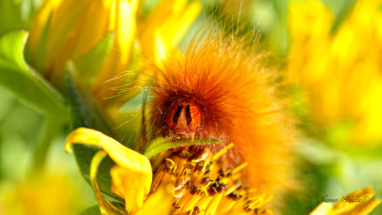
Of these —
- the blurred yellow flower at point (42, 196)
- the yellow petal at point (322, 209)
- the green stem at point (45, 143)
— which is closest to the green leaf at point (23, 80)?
the green stem at point (45, 143)

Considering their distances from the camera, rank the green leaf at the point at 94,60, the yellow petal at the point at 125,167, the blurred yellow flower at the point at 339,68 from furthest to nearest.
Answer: the blurred yellow flower at the point at 339,68
the green leaf at the point at 94,60
the yellow petal at the point at 125,167

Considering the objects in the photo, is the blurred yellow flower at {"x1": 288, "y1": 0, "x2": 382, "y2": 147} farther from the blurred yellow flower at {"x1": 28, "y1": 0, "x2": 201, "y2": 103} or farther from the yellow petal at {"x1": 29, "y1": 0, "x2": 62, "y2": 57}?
the yellow petal at {"x1": 29, "y1": 0, "x2": 62, "y2": 57}

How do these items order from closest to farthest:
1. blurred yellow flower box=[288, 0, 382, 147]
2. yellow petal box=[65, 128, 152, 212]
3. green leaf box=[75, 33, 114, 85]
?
1. yellow petal box=[65, 128, 152, 212]
2. green leaf box=[75, 33, 114, 85]
3. blurred yellow flower box=[288, 0, 382, 147]

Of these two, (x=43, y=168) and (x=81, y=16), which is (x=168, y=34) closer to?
(x=81, y=16)

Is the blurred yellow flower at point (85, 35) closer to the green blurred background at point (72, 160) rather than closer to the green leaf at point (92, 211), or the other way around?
the green blurred background at point (72, 160)

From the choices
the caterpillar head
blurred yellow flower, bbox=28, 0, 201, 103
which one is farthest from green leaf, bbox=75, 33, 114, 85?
the caterpillar head

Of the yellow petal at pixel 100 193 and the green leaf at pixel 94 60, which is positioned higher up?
the green leaf at pixel 94 60
